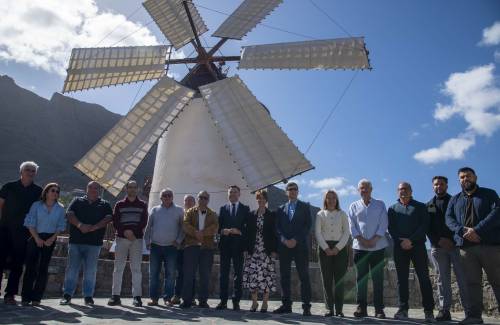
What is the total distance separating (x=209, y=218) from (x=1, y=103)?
68.4 metres

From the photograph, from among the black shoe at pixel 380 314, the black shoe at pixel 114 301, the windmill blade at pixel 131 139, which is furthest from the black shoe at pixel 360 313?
Result: the windmill blade at pixel 131 139

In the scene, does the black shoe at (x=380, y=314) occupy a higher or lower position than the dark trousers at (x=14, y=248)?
lower

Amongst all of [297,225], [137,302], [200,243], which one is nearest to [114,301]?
[137,302]

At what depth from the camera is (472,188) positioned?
5633 millimetres

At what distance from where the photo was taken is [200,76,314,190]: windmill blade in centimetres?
1100

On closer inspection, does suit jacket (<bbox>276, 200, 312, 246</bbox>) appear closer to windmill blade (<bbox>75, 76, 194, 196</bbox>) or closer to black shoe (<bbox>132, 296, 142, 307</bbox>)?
black shoe (<bbox>132, 296, 142, 307</bbox>)

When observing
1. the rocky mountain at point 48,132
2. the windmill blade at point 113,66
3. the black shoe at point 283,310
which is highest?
the rocky mountain at point 48,132

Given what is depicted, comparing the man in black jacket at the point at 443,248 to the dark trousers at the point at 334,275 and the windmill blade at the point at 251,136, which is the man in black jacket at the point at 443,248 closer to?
the dark trousers at the point at 334,275

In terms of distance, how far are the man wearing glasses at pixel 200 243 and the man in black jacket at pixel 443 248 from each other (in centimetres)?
322

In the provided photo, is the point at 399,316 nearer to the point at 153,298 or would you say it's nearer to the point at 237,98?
the point at 153,298

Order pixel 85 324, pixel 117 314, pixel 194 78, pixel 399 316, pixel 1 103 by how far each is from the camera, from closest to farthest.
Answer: pixel 85 324 → pixel 117 314 → pixel 399 316 → pixel 194 78 → pixel 1 103

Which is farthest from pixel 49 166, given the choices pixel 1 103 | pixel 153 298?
pixel 153 298

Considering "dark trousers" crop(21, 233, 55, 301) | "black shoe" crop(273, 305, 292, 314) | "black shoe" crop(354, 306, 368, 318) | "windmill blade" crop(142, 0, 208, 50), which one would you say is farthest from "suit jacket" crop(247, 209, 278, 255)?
"windmill blade" crop(142, 0, 208, 50)

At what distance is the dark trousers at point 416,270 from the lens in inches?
233
